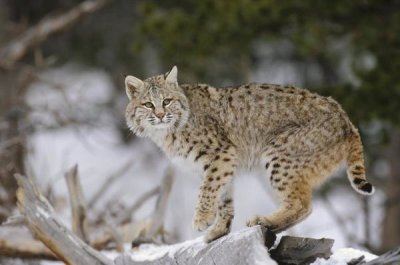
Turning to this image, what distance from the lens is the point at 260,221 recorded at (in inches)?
272

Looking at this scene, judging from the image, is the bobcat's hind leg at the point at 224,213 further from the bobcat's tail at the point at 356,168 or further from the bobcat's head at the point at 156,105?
the bobcat's tail at the point at 356,168

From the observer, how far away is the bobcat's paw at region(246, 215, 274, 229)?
687 centimetres

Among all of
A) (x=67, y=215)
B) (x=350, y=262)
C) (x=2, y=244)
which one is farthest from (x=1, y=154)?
(x=350, y=262)

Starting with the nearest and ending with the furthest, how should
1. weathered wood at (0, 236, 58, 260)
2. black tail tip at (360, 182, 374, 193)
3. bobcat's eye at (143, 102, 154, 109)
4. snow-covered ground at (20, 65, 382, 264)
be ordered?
black tail tip at (360, 182, 374, 193) → bobcat's eye at (143, 102, 154, 109) → weathered wood at (0, 236, 58, 260) → snow-covered ground at (20, 65, 382, 264)

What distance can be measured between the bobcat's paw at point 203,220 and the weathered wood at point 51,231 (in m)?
0.71

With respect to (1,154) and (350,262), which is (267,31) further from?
(350,262)

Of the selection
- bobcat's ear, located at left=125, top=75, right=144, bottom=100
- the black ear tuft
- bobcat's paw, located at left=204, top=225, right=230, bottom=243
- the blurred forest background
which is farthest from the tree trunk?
the black ear tuft

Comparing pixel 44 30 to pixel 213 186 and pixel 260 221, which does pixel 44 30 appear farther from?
pixel 260 221

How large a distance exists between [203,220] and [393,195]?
6.98 metres

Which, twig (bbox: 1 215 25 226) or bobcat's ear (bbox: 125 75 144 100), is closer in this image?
bobcat's ear (bbox: 125 75 144 100)

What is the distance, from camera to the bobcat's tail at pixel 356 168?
657cm

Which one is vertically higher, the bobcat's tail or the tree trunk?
the tree trunk

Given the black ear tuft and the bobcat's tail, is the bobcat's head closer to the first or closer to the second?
the bobcat's tail

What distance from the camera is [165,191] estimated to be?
29.8 ft
